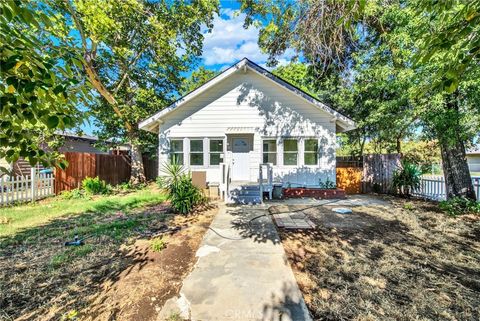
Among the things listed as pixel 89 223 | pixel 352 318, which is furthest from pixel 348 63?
pixel 89 223

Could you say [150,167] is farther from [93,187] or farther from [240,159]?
[240,159]

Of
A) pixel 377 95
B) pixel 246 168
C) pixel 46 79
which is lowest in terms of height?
pixel 246 168

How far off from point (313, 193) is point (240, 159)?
146 inches

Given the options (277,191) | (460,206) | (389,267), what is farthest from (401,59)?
(389,267)

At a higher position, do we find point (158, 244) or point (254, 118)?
point (254, 118)

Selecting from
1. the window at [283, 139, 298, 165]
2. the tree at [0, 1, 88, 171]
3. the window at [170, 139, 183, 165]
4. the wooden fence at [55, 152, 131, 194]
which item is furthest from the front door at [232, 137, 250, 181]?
the tree at [0, 1, 88, 171]

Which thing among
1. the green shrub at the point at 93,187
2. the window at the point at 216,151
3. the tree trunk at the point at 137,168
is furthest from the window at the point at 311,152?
the tree trunk at the point at 137,168

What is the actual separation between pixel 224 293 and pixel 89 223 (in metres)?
5.35

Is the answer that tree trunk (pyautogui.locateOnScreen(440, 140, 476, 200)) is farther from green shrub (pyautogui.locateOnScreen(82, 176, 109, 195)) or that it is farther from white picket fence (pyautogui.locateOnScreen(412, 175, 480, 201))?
green shrub (pyautogui.locateOnScreen(82, 176, 109, 195))

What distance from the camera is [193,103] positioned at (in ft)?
35.7

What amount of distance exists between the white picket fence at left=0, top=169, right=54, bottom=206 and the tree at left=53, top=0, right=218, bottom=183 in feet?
13.4

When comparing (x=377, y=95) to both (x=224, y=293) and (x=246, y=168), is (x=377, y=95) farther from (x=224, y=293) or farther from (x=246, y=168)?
(x=224, y=293)

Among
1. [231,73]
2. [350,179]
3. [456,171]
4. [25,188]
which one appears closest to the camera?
[456,171]

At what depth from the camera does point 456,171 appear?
818 centimetres
